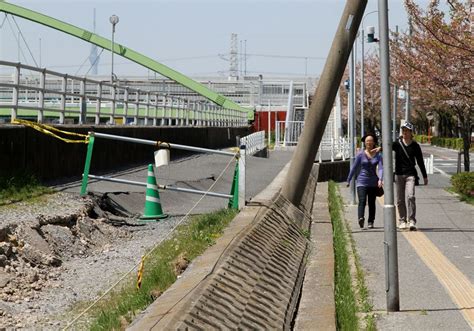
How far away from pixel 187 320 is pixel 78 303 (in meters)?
2.99

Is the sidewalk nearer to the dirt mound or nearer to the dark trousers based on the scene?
the dark trousers

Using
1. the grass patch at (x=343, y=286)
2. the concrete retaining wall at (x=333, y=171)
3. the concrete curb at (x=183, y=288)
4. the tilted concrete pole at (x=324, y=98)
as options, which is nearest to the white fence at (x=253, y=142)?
the concrete retaining wall at (x=333, y=171)

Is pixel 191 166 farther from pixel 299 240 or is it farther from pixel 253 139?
pixel 253 139

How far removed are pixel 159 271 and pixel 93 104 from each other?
30.5m

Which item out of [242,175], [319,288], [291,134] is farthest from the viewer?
[291,134]

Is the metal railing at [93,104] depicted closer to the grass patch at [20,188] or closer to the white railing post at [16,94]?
the white railing post at [16,94]

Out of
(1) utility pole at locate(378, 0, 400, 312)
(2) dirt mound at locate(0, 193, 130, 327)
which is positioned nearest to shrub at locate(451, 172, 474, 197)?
(2) dirt mound at locate(0, 193, 130, 327)

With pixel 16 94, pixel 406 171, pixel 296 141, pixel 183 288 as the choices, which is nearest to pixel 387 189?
pixel 183 288

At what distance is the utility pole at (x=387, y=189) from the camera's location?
25.2 ft

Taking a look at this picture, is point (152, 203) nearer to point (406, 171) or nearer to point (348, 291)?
point (406, 171)

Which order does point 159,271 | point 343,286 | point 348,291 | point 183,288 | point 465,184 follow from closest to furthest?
point 183,288 → point 159,271 → point 348,291 → point 343,286 → point 465,184

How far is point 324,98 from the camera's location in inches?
517

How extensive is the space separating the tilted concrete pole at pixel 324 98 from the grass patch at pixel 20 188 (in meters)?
3.76

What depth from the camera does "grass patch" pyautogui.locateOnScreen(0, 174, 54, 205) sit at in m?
11.8
